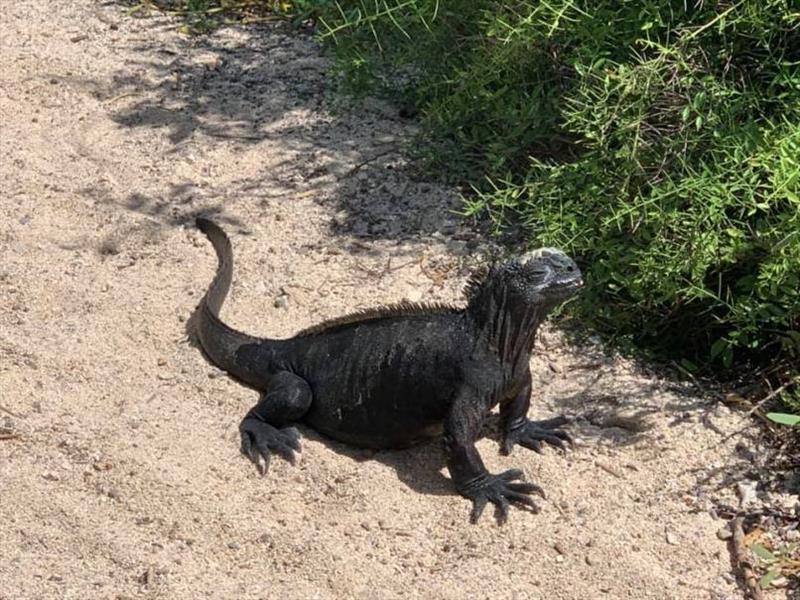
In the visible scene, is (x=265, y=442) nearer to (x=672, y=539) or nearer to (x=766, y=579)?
(x=672, y=539)

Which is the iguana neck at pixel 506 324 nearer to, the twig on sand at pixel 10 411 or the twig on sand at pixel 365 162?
the twig on sand at pixel 10 411

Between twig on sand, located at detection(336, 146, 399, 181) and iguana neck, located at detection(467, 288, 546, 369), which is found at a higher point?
iguana neck, located at detection(467, 288, 546, 369)

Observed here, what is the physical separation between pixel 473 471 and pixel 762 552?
3.59 ft

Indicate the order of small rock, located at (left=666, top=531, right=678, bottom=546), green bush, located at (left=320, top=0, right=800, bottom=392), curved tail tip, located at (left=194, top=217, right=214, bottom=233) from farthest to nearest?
curved tail tip, located at (left=194, top=217, right=214, bottom=233)
green bush, located at (left=320, top=0, right=800, bottom=392)
small rock, located at (left=666, top=531, right=678, bottom=546)

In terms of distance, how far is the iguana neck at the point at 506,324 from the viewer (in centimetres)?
516

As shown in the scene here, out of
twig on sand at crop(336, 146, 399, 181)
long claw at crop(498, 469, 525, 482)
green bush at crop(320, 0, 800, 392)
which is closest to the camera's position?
long claw at crop(498, 469, 525, 482)

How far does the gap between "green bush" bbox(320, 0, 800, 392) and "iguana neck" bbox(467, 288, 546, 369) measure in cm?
63

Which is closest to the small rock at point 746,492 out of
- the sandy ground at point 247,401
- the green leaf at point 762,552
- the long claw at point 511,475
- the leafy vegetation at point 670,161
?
the sandy ground at point 247,401

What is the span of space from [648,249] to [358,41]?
Result: 263 cm

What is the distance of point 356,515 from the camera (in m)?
4.96

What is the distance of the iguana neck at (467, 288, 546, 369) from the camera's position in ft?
16.9

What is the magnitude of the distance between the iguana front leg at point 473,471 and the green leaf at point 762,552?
81 cm

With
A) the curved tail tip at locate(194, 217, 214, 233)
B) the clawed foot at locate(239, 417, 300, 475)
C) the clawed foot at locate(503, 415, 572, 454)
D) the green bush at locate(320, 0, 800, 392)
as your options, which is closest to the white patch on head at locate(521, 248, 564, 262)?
the green bush at locate(320, 0, 800, 392)

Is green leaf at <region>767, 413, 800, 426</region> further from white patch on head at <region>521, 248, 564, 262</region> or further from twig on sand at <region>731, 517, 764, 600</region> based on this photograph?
white patch on head at <region>521, 248, 564, 262</region>
